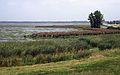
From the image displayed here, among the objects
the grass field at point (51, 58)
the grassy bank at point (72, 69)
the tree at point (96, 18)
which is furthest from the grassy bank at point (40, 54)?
the tree at point (96, 18)

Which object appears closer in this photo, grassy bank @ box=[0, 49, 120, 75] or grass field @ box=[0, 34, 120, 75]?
grassy bank @ box=[0, 49, 120, 75]

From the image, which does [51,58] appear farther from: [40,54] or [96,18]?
[96,18]

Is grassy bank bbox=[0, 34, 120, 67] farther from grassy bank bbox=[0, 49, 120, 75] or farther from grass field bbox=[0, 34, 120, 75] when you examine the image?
grassy bank bbox=[0, 49, 120, 75]

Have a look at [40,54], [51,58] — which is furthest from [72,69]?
[40,54]

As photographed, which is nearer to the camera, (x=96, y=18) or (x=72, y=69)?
(x=72, y=69)

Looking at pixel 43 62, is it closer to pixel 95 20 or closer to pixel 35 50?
pixel 35 50

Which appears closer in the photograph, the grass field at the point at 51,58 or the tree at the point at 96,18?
the grass field at the point at 51,58

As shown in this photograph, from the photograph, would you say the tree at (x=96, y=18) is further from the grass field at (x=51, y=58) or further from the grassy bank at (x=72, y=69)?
the grassy bank at (x=72, y=69)

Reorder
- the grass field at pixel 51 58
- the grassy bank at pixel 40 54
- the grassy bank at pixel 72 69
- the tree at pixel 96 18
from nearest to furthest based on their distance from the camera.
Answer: the grassy bank at pixel 72 69 < the grass field at pixel 51 58 < the grassy bank at pixel 40 54 < the tree at pixel 96 18

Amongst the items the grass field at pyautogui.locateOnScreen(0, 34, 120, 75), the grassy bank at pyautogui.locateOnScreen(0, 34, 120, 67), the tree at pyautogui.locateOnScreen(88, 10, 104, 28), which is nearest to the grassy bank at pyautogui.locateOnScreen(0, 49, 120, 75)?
the grass field at pyautogui.locateOnScreen(0, 34, 120, 75)

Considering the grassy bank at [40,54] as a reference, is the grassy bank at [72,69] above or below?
above

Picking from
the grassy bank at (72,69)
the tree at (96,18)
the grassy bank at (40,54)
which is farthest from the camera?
the tree at (96,18)

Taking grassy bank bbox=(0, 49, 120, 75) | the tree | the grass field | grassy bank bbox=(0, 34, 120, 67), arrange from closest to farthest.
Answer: grassy bank bbox=(0, 49, 120, 75) → the grass field → grassy bank bbox=(0, 34, 120, 67) → the tree

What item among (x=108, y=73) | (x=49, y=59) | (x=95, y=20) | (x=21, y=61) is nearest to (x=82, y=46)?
(x=49, y=59)
